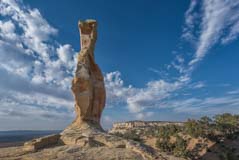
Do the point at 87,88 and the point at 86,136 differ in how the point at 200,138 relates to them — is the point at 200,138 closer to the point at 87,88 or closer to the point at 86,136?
the point at 87,88

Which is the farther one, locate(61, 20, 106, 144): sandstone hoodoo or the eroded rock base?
locate(61, 20, 106, 144): sandstone hoodoo

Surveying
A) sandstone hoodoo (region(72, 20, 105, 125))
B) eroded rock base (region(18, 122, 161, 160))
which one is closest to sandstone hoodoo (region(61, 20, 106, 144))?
sandstone hoodoo (region(72, 20, 105, 125))

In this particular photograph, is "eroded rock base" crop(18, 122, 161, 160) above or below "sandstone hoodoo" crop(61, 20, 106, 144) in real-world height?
below

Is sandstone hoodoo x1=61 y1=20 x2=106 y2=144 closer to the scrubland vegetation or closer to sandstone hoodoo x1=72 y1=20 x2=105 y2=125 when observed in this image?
sandstone hoodoo x1=72 y1=20 x2=105 y2=125

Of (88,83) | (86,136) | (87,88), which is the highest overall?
(88,83)

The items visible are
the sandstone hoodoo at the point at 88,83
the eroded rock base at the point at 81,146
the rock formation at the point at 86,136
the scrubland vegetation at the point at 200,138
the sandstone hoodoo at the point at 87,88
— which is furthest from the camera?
the scrubland vegetation at the point at 200,138

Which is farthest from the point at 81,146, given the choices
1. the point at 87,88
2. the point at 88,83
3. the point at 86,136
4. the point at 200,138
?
the point at 200,138

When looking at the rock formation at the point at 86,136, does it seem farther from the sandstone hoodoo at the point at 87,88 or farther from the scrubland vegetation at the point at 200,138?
the scrubland vegetation at the point at 200,138

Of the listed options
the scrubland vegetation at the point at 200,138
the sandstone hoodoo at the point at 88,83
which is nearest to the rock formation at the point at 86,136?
the sandstone hoodoo at the point at 88,83

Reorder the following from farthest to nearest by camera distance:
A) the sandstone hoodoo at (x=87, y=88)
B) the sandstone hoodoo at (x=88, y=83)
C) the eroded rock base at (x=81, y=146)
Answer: the sandstone hoodoo at (x=88, y=83)
the sandstone hoodoo at (x=87, y=88)
the eroded rock base at (x=81, y=146)

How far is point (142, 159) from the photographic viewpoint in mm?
15719

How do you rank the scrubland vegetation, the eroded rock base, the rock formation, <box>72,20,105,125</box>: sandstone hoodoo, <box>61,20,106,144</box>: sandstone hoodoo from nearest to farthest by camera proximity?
1. the rock formation
2. the eroded rock base
3. <box>61,20,106,144</box>: sandstone hoodoo
4. <box>72,20,105,125</box>: sandstone hoodoo
5. the scrubland vegetation

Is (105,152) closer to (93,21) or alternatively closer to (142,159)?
(142,159)

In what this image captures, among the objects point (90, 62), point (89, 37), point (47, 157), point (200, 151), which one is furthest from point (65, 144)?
point (200, 151)
